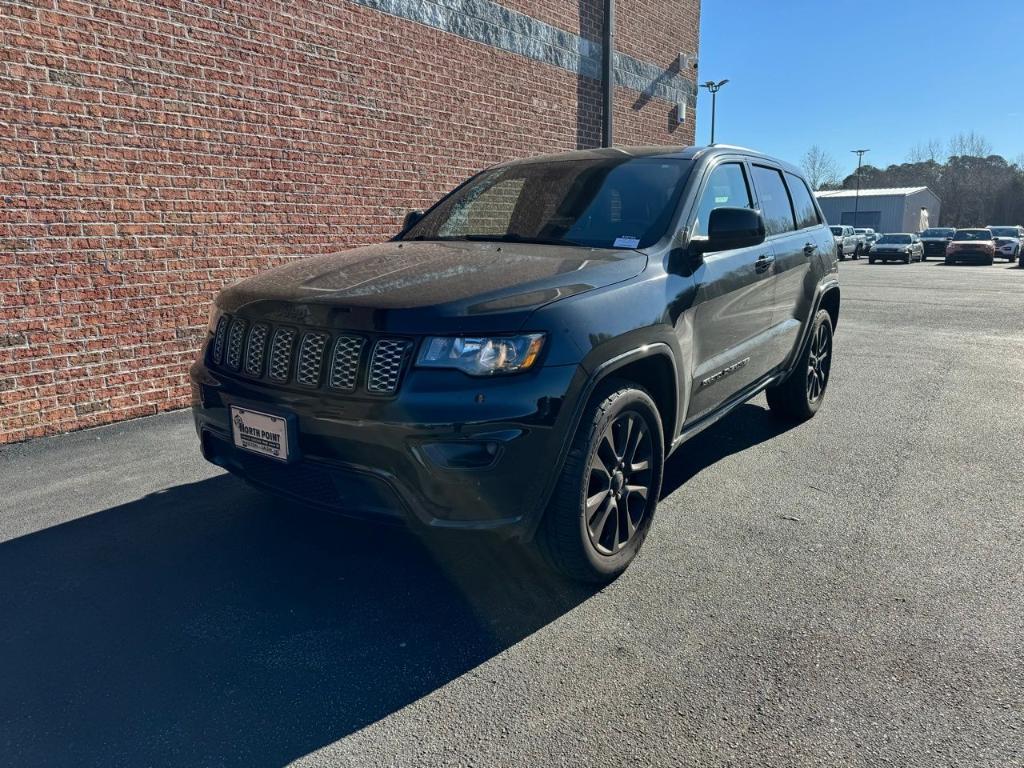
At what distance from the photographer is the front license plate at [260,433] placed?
106 inches

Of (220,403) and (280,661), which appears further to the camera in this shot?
(220,403)

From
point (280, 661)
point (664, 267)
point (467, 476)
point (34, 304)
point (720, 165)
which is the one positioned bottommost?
point (280, 661)

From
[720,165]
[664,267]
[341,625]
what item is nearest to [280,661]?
[341,625]

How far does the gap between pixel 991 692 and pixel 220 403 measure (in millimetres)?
2941

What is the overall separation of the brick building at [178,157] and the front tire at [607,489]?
13.4ft

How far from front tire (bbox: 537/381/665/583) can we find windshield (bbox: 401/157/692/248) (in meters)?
0.83

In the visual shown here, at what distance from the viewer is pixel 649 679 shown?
2436 millimetres

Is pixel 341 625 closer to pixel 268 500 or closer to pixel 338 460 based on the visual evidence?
pixel 338 460

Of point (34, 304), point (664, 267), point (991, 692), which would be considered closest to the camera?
point (991, 692)

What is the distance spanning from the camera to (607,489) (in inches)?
116

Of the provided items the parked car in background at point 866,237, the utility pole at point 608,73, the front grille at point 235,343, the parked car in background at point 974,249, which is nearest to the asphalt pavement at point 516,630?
the front grille at point 235,343

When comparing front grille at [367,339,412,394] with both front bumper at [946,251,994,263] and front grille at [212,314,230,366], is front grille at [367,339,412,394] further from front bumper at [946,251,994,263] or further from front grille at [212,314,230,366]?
front bumper at [946,251,994,263]

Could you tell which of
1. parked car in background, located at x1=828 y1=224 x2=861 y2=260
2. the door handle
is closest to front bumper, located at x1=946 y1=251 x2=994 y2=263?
parked car in background, located at x1=828 y1=224 x2=861 y2=260

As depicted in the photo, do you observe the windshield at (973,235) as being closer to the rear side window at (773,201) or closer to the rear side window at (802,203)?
the rear side window at (802,203)
